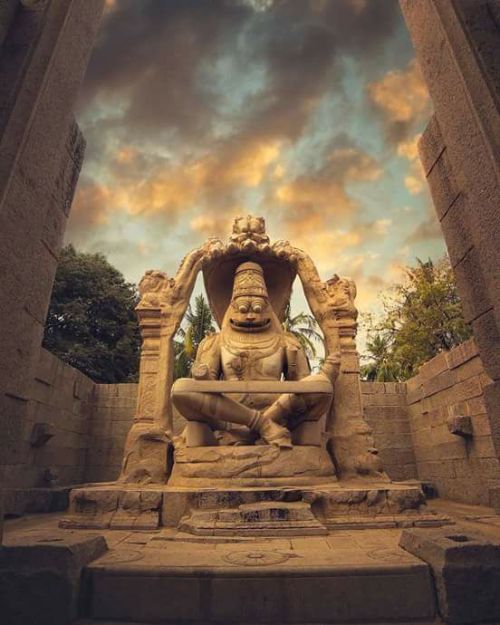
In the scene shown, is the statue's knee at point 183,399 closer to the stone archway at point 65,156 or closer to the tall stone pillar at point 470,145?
the stone archway at point 65,156

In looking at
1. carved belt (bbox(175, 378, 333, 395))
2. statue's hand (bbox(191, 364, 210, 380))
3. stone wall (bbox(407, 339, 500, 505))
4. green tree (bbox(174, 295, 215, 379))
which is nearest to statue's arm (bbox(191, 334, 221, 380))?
statue's hand (bbox(191, 364, 210, 380))

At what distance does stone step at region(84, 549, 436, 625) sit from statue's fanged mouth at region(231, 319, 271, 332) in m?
4.06

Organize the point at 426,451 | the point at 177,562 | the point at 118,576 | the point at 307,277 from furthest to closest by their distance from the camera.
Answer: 1. the point at 426,451
2. the point at 307,277
3. the point at 177,562
4. the point at 118,576

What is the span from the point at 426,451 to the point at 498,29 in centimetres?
665

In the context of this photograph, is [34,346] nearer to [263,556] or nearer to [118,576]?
[118,576]

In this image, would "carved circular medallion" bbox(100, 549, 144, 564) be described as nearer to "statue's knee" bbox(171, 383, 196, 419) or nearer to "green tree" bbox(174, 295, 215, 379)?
"statue's knee" bbox(171, 383, 196, 419)

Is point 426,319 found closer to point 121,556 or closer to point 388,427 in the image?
point 388,427

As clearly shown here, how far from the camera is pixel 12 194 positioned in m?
2.50

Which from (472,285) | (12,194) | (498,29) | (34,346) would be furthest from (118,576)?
(498,29)

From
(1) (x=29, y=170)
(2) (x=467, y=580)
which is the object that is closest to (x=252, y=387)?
(2) (x=467, y=580)

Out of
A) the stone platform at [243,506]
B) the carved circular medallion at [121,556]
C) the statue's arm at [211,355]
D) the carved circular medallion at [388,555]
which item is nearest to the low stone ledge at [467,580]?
the carved circular medallion at [388,555]

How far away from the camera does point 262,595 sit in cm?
222

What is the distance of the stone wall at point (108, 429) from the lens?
8109 millimetres

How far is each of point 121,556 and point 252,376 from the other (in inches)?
133
